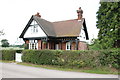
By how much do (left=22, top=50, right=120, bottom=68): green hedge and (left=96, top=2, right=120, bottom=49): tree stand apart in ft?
12.0

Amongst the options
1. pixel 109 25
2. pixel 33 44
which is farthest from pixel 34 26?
pixel 109 25

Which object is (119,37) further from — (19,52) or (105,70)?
(19,52)

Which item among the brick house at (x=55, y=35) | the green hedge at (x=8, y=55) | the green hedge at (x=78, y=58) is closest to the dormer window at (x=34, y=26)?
the brick house at (x=55, y=35)

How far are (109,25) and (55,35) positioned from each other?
9.45m

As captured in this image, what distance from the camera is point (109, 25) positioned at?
1400 centimetres

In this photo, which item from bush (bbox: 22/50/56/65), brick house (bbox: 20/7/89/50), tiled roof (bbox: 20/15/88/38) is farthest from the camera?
tiled roof (bbox: 20/15/88/38)

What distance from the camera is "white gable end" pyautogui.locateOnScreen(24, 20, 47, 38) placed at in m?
19.2

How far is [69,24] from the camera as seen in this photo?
2147 cm

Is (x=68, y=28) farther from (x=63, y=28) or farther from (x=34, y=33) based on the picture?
(x=34, y=33)

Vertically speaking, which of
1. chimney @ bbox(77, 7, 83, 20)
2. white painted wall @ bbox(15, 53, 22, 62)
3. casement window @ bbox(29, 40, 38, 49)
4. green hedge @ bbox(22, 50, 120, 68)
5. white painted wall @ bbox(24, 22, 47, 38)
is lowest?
white painted wall @ bbox(15, 53, 22, 62)

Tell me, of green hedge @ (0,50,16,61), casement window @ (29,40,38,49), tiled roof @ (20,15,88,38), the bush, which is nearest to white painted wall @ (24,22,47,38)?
tiled roof @ (20,15,88,38)

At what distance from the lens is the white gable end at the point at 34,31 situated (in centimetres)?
1917

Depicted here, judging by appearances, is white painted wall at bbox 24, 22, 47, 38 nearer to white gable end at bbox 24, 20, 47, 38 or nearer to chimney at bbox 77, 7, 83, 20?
white gable end at bbox 24, 20, 47, 38

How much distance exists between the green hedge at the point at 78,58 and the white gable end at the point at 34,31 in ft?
20.1
